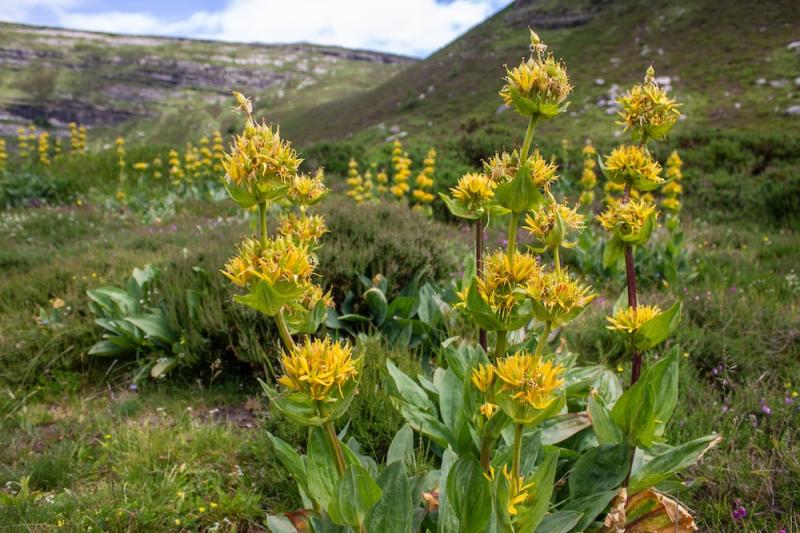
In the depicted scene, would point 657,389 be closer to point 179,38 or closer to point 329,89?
point 329,89

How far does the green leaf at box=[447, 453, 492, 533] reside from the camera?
152cm

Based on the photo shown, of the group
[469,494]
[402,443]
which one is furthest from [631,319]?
[402,443]

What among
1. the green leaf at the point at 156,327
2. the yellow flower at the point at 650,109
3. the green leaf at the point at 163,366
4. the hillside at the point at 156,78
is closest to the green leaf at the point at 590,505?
the yellow flower at the point at 650,109

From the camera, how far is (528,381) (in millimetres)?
1351

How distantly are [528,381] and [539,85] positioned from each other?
0.87 m

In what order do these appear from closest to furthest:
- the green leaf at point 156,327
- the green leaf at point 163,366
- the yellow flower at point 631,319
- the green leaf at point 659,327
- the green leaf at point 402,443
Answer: the green leaf at point 659,327 → the yellow flower at point 631,319 → the green leaf at point 402,443 → the green leaf at point 163,366 → the green leaf at point 156,327

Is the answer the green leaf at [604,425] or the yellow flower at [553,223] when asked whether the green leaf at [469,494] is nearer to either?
the green leaf at [604,425]

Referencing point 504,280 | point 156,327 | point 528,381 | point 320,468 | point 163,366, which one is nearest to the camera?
point 528,381

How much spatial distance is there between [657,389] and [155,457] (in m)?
2.42

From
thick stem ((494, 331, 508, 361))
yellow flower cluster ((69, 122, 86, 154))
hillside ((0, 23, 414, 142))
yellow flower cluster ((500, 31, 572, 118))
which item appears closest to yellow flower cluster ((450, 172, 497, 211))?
yellow flower cluster ((500, 31, 572, 118))

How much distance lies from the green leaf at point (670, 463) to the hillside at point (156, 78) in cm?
11230

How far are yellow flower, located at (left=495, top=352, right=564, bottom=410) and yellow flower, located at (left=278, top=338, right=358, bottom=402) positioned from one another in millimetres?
403

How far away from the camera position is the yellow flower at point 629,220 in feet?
6.49

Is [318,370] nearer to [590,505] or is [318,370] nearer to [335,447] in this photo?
[335,447]
